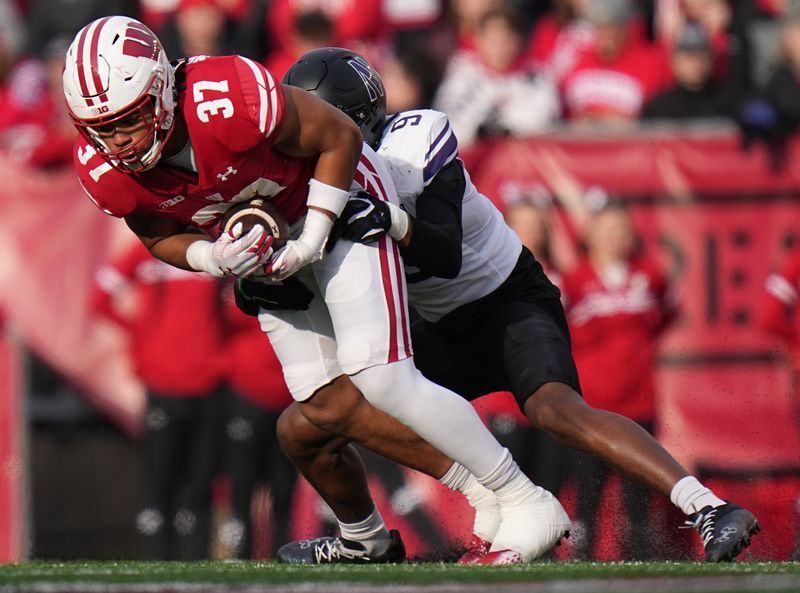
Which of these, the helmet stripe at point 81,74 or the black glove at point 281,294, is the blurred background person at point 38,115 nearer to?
the black glove at point 281,294

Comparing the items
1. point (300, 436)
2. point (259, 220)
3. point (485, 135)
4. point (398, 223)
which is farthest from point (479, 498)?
point (485, 135)

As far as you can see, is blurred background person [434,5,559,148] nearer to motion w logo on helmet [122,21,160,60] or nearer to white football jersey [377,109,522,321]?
white football jersey [377,109,522,321]

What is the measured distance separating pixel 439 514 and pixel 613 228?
1.56 metres

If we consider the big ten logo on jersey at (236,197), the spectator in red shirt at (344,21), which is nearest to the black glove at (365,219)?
the big ten logo on jersey at (236,197)

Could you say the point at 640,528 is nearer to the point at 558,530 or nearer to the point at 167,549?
the point at 558,530

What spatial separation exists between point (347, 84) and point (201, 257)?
86 cm

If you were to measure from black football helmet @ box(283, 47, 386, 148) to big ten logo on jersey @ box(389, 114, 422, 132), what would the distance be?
10cm

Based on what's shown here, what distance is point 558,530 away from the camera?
4.84 meters

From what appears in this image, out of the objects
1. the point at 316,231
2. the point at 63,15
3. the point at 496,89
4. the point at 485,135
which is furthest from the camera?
the point at 63,15

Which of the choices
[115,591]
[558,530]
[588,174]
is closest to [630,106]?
[588,174]

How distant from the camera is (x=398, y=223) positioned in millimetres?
4734

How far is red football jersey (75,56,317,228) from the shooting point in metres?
4.43

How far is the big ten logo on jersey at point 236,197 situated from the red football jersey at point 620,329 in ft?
8.99

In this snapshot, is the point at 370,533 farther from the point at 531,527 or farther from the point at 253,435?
the point at 253,435
